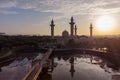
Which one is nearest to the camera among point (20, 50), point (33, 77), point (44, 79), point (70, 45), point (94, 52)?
point (33, 77)

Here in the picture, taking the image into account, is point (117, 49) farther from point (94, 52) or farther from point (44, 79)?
point (44, 79)

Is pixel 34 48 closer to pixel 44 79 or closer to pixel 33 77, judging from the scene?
pixel 44 79

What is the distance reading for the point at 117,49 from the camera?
63875mm

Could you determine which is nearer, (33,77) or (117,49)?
(33,77)

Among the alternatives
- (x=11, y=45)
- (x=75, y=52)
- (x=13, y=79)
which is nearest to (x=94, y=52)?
(x=75, y=52)

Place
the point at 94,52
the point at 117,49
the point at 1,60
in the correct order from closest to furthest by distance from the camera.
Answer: the point at 1,60 < the point at 117,49 < the point at 94,52

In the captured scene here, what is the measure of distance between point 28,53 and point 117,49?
31997 mm

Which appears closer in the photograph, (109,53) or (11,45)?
(109,53)

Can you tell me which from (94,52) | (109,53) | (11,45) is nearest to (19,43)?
(11,45)

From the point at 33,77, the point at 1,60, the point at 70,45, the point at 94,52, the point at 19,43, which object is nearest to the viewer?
the point at 33,77

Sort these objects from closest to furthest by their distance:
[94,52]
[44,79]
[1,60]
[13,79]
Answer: [13,79] < [44,79] < [1,60] < [94,52]

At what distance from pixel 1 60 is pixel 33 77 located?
28.0 meters

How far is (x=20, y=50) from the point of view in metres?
81.4

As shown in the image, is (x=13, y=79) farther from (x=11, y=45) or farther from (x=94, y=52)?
(x=11, y=45)
